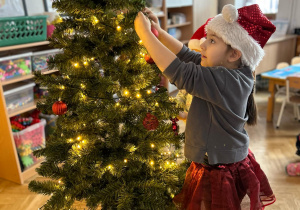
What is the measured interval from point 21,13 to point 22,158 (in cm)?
135

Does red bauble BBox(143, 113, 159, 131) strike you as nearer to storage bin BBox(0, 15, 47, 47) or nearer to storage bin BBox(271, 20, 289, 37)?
storage bin BBox(0, 15, 47, 47)

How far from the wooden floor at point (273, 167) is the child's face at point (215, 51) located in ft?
3.95

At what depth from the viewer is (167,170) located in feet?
4.36

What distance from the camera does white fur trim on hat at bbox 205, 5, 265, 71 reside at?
1.04 m

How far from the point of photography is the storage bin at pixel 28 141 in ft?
7.61

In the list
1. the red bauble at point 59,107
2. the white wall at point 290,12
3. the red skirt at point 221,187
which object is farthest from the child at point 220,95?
the white wall at point 290,12

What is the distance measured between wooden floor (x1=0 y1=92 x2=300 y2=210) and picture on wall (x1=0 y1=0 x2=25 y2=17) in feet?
4.92

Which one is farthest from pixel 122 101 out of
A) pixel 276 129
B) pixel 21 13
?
pixel 276 129

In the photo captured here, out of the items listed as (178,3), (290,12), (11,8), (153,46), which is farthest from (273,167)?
(290,12)

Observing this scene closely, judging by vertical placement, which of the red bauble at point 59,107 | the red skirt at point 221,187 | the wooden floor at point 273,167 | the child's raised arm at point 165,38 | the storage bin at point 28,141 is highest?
the child's raised arm at point 165,38

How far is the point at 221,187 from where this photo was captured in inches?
44.8

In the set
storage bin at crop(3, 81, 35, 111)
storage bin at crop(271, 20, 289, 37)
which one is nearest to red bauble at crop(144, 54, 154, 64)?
storage bin at crop(3, 81, 35, 111)

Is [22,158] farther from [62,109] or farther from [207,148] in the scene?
[207,148]

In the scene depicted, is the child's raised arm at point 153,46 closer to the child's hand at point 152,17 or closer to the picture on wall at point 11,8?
the child's hand at point 152,17
